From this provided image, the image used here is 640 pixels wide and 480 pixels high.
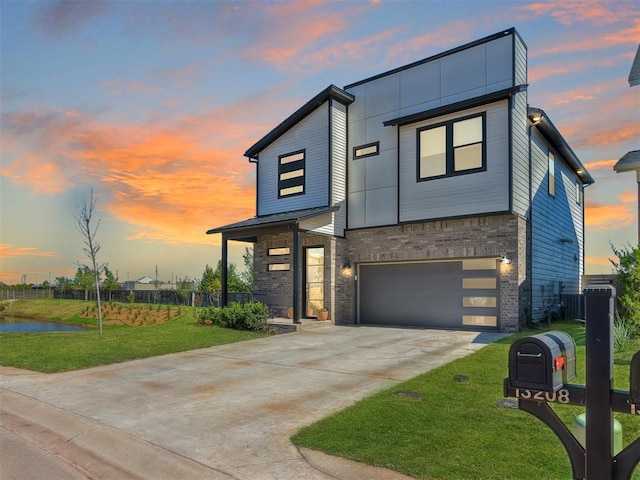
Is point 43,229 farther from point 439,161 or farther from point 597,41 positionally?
point 597,41

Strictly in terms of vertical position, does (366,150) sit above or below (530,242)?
above

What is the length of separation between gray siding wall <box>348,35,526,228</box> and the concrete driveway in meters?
6.96

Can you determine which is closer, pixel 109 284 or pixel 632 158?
pixel 632 158

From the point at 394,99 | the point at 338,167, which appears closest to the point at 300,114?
the point at 338,167

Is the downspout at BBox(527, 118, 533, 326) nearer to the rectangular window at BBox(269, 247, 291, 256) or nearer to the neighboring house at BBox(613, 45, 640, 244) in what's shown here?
the neighboring house at BBox(613, 45, 640, 244)

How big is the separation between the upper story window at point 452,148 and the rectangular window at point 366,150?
1874mm

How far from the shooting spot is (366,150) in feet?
55.7

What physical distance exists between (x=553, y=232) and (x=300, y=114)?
37.0 feet

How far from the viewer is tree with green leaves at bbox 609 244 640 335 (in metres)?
10.2

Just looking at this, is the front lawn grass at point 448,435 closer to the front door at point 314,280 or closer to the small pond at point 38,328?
the front door at point 314,280

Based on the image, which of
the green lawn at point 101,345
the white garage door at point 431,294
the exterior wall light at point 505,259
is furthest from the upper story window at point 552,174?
the green lawn at point 101,345

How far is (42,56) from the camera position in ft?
41.0

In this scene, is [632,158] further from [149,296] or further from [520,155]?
[149,296]

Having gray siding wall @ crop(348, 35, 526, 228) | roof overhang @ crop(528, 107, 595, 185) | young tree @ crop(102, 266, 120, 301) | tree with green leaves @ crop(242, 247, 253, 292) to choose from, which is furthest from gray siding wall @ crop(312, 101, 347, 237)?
young tree @ crop(102, 266, 120, 301)
